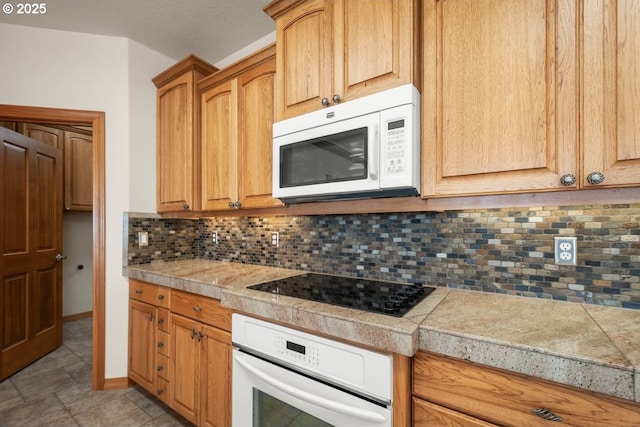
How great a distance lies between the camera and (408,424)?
0.93 m

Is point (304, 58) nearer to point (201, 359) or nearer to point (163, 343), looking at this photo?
point (201, 359)

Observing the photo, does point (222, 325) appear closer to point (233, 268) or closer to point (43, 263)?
point (233, 268)

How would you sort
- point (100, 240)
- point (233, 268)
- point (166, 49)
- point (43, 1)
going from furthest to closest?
point (166, 49) → point (100, 240) → point (233, 268) → point (43, 1)

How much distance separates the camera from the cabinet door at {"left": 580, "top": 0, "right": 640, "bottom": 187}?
2.87 feet

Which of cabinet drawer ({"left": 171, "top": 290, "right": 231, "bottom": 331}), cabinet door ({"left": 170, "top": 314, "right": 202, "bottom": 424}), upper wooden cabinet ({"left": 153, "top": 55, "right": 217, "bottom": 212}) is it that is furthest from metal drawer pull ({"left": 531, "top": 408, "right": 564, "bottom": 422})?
upper wooden cabinet ({"left": 153, "top": 55, "right": 217, "bottom": 212})

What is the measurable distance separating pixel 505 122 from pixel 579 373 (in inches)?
30.3

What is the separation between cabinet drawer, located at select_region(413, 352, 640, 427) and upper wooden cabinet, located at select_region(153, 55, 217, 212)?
1817 millimetres

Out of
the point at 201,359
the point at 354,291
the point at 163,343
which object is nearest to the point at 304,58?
the point at 354,291

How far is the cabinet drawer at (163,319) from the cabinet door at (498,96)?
1702 mm

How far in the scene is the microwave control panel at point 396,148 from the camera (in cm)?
118

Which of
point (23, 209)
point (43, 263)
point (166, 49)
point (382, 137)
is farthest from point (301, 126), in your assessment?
point (43, 263)

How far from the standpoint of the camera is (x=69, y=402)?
206 cm

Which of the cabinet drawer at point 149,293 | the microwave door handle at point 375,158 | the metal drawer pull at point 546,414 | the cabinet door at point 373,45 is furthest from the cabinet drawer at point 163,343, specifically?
the metal drawer pull at point 546,414

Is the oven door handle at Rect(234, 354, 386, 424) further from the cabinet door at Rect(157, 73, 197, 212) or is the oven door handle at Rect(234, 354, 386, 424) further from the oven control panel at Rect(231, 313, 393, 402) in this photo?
the cabinet door at Rect(157, 73, 197, 212)
